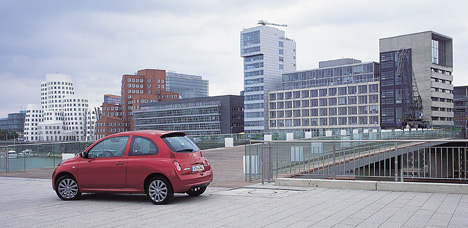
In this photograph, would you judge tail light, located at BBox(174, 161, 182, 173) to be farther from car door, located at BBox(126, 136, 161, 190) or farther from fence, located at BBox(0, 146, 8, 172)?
fence, located at BBox(0, 146, 8, 172)

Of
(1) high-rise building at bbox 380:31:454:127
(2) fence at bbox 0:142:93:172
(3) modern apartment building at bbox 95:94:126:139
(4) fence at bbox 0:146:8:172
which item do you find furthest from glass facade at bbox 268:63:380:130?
(4) fence at bbox 0:146:8:172

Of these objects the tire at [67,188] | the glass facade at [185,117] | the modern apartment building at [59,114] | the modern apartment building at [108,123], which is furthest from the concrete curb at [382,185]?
the modern apartment building at [59,114]

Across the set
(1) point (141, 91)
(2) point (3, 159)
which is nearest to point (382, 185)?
(2) point (3, 159)

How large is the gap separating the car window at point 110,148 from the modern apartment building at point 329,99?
97.5m

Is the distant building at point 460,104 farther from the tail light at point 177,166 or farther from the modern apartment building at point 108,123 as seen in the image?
the tail light at point 177,166

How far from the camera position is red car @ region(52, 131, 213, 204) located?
9.04 meters

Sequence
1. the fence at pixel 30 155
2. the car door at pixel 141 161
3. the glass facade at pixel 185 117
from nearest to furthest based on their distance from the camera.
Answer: the car door at pixel 141 161
the fence at pixel 30 155
the glass facade at pixel 185 117

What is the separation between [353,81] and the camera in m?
108

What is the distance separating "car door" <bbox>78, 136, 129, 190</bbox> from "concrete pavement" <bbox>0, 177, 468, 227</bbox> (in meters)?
0.44

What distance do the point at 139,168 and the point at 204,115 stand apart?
12628 centimetres

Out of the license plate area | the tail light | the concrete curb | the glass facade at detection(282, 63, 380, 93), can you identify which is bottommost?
the concrete curb

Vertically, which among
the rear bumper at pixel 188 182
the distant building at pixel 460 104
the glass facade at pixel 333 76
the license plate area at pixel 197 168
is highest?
the glass facade at pixel 333 76

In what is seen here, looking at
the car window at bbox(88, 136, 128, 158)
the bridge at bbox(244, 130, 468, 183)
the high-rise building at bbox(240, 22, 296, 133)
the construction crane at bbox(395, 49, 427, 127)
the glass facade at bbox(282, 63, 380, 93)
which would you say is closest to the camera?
the car window at bbox(88, 136, 128, 158)

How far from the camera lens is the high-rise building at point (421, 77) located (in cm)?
10175
